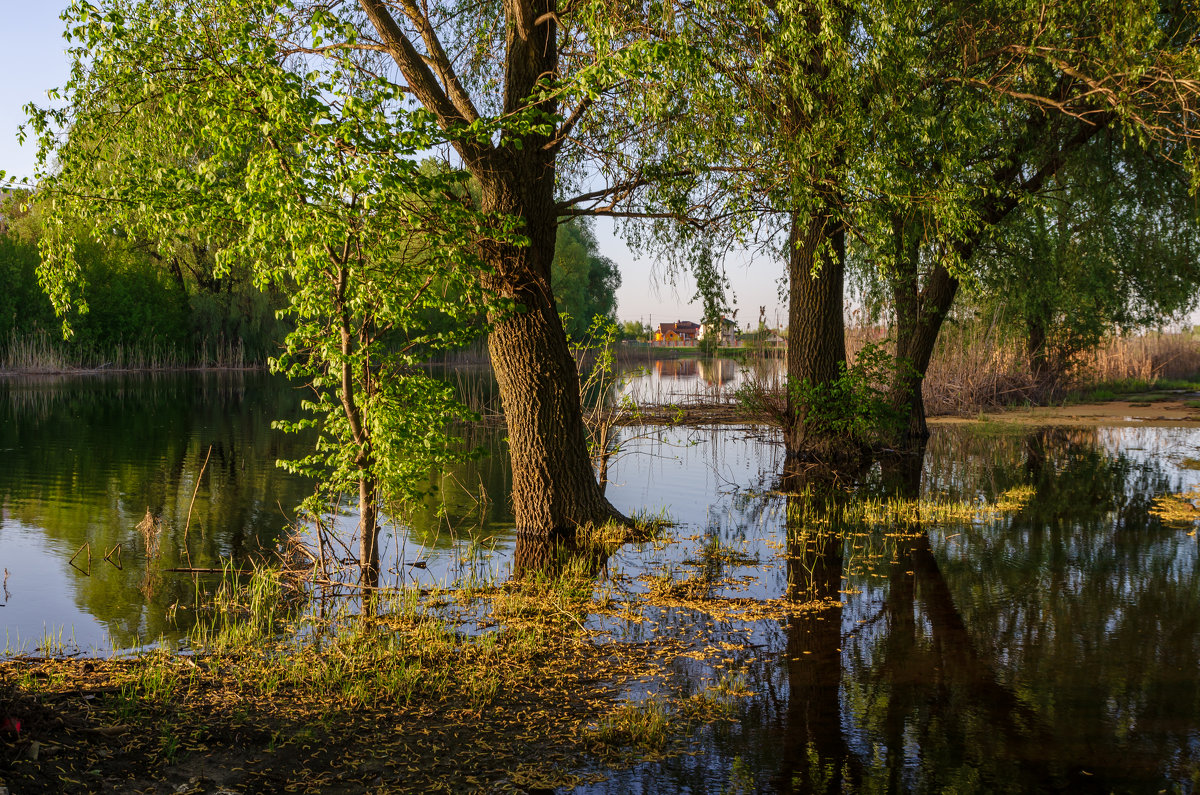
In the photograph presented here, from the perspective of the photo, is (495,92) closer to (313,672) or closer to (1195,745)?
(313,672)

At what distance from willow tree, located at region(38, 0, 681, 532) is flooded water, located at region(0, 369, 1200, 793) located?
5.42 feet

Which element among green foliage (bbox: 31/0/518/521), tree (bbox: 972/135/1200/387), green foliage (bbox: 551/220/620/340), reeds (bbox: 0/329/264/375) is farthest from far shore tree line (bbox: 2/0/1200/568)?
reeds (bbox: 0/329/264/375)

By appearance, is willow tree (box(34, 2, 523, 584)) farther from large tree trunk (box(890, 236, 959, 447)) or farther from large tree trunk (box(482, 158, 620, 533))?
large tree trunk (box(890, 236, 959, 447))

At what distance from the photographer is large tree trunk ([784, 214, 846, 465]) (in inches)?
601

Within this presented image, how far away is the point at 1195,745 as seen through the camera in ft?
16.3

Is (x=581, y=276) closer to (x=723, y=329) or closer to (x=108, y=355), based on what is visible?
(x=108, y=355)

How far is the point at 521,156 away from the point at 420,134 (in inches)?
93.4

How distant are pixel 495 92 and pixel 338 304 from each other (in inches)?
230

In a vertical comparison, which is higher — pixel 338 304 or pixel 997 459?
pixel 338 304

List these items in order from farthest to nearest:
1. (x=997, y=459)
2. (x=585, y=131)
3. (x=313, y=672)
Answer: (x=997, y=459)
(x=585, y=131)
(x=313, y=672)

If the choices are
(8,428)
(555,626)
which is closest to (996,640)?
(555,626)

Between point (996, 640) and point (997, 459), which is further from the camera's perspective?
point (997, 459)

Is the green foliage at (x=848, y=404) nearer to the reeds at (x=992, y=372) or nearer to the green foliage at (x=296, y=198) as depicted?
the reeds at (x=992, y=372)

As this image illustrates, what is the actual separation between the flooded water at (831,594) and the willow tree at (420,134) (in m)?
1.65
